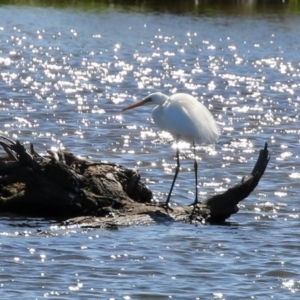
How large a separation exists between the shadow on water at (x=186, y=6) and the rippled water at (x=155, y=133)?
1.07 meters

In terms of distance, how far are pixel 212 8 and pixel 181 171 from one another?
70.6ft

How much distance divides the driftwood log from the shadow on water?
22.5 metres

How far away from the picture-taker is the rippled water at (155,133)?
7477 millimetres

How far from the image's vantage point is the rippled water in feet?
24.5

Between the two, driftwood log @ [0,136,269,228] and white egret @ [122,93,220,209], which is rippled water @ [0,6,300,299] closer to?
driftwood log @ [0,136,269,228]

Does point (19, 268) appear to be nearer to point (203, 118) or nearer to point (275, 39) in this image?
point (203, 118)

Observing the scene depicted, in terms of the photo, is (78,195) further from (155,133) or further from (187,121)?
(155,133)

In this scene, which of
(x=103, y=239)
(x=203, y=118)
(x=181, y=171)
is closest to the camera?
(x=103, y=239)

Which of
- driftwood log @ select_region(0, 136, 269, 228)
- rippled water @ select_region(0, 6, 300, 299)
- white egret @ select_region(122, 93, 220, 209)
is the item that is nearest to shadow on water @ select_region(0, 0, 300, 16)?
rippled water @ select_region(0, 6, 300, 299)

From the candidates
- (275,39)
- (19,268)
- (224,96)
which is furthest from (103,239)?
(275,39)

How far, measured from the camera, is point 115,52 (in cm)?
2369

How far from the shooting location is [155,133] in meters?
14.1

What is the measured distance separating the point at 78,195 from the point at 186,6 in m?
24.6

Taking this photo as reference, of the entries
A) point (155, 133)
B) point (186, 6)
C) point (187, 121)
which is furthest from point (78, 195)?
point (186, 6)
